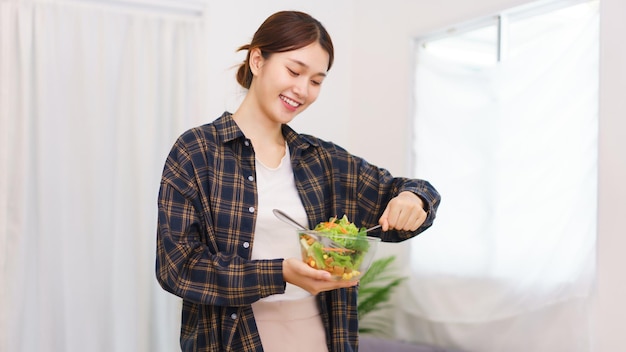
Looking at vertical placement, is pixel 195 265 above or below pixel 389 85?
below

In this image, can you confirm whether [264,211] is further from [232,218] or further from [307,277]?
[307,277]

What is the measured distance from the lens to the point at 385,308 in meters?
3.64

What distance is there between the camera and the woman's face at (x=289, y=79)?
4.84ft

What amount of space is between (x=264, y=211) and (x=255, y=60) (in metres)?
0.33

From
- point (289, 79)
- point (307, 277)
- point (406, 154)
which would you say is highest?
point (289, 79)

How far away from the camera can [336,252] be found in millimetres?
1269

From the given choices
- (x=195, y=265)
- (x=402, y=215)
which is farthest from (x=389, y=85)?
(x=195, y=265)

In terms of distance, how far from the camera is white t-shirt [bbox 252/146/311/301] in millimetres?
1453

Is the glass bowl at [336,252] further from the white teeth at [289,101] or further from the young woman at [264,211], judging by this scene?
the white teeth at [289,101]
